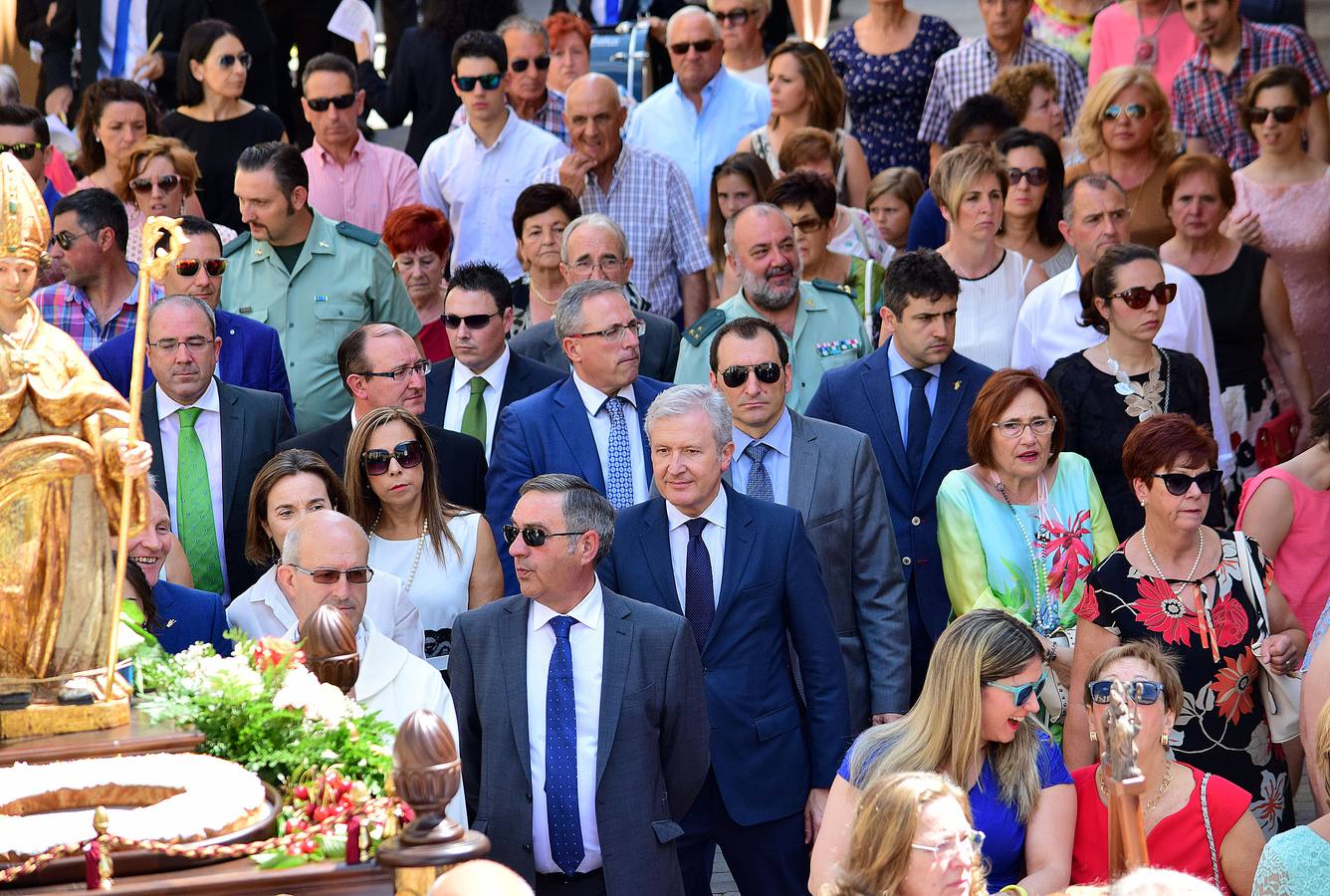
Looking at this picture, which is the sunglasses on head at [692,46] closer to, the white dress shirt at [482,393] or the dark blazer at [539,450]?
the white dress shirt at [482,393]

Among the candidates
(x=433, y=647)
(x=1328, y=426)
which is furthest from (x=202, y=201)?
(x=1328, y=426)

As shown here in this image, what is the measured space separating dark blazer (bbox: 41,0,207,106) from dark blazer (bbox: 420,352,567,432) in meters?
5.27

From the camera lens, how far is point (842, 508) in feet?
24.8

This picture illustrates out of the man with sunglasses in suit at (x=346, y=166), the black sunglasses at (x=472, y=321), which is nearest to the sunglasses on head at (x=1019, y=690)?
the black sunglasses at (x=472, y=321)

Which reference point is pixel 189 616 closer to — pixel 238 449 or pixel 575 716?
pixel 575 716

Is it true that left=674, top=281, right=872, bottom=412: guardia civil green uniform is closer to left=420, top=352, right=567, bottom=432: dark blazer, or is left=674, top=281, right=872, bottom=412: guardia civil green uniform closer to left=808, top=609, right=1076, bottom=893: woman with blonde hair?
left=420, top=352, right=567, bottom=432: dark blazer

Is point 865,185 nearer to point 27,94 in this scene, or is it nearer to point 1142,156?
point 1142,156

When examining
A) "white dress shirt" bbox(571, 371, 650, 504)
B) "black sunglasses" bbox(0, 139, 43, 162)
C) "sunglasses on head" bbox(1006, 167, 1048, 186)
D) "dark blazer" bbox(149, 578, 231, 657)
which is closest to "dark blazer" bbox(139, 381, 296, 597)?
"dark blazer" bbox(149, 578, 231, 657)

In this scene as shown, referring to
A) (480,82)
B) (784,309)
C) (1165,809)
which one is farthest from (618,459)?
(480,82)

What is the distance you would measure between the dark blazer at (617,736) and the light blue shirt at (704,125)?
579 centimetres

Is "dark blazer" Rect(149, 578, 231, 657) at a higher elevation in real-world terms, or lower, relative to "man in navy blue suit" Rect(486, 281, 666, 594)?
lower

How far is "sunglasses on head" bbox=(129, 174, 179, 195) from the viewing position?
10.3 m

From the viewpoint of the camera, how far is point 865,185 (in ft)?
38.6

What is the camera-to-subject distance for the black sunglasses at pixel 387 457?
7.57 m
